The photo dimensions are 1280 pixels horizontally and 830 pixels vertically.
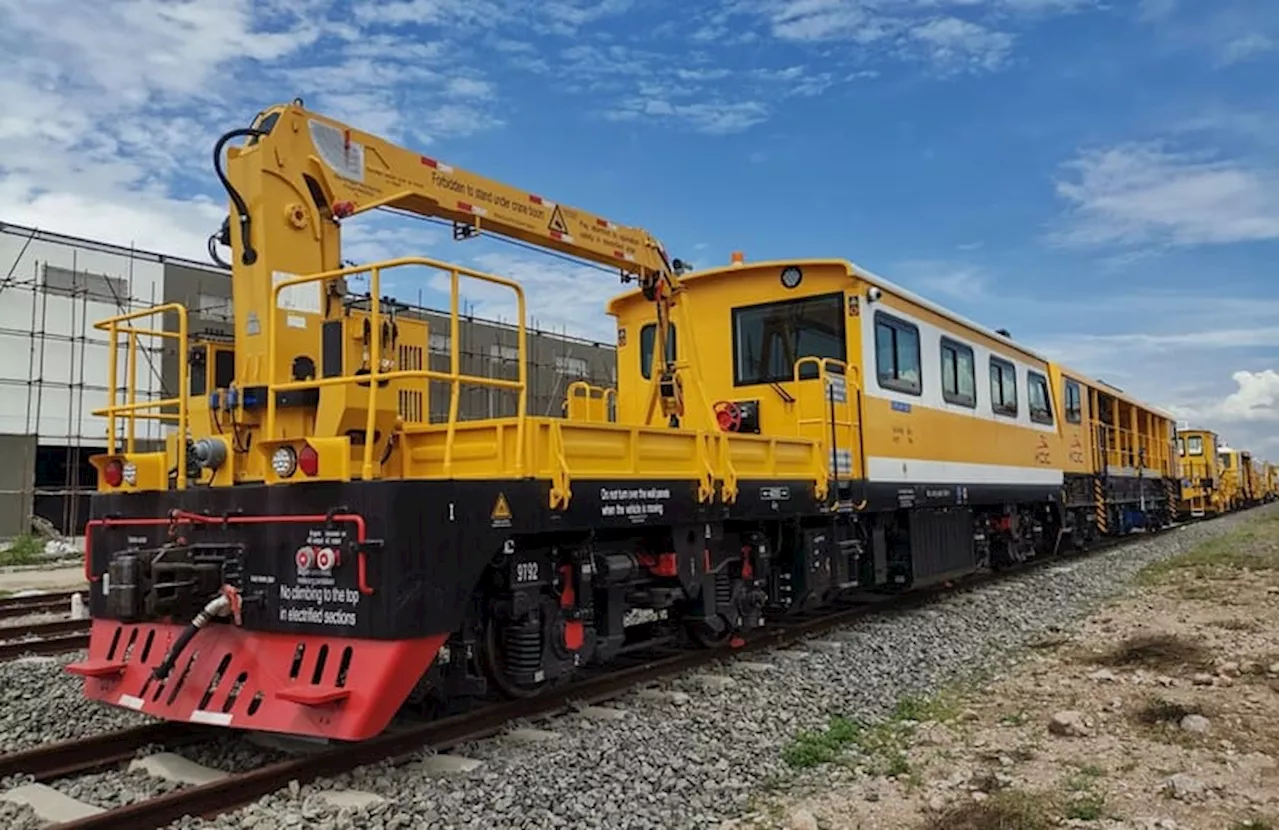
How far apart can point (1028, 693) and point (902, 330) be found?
471 cm

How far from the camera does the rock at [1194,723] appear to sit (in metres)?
6.17

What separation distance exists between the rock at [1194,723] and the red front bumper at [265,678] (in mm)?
4476

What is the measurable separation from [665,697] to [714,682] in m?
0.56

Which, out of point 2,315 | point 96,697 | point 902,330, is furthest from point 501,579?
point 2,315

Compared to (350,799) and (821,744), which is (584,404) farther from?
(350,799)

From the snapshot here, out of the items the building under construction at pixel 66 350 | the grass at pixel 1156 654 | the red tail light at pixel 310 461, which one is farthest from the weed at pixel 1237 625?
the building under construction at pixel 66 350

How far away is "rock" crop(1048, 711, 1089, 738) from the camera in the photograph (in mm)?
6199

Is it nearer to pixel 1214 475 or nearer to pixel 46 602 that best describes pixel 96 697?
pixel 46 602

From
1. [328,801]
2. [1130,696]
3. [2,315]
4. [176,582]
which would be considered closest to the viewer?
[328,801]

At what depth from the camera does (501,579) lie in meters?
6.11

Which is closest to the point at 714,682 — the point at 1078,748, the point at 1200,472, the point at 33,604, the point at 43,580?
the point at 1078,748

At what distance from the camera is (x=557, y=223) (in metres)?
7.82

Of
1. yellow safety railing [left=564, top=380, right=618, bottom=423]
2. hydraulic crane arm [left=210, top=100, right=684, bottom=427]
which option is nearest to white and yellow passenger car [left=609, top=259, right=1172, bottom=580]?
yellow safety railing [left=564, top=380, right=618, bottom=423]

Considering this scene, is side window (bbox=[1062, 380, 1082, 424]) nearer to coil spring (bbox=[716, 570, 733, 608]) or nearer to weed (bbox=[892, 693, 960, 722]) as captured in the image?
coil spring (bbox=[716, 570, 733, 608])
